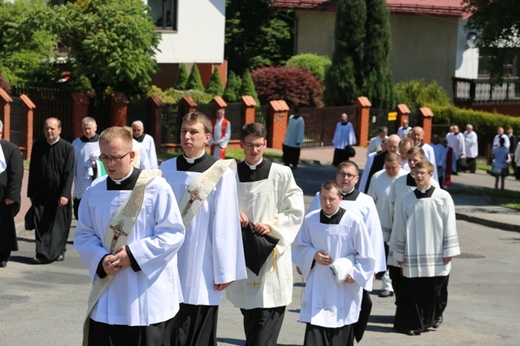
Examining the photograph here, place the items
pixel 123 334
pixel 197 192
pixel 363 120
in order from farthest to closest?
pixel 363 120 → pixel 197 192 → pixel 123 334

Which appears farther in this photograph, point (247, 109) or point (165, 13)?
point (165, 13)

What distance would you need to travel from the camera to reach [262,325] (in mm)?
9867

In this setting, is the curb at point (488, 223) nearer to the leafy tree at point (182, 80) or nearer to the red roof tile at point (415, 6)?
the leafy tree at point (182, 80)

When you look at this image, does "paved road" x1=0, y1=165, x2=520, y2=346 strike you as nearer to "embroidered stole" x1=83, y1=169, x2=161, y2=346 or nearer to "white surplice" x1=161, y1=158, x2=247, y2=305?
"white surplice" x1=161, y1=158, x2=247, y2=305

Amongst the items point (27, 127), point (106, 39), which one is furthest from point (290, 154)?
point (27, 127)

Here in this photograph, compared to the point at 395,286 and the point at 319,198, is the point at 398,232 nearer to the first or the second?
the point at 395,286

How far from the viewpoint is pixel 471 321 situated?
12969mm

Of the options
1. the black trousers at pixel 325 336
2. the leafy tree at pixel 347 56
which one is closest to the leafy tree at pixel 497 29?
the leafy tree at pixel 347 56

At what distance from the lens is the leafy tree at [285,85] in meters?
43.9

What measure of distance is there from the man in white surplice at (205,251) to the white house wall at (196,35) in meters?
36.0

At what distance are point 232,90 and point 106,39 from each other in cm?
1070

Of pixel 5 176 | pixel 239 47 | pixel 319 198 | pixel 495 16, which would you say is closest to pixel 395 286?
pixel 319 198

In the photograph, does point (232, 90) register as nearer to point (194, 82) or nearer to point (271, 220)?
point (194, 82)

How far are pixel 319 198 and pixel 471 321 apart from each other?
3400 millimetres
